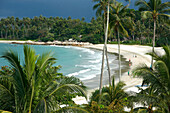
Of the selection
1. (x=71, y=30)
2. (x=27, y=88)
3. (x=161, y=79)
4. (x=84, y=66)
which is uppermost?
(x=71, y=30)

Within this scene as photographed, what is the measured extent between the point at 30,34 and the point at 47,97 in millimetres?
133684

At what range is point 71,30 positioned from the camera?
117 meters

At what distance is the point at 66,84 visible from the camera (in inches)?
213

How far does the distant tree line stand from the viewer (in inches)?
3499

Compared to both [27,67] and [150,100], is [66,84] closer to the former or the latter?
[27,67]

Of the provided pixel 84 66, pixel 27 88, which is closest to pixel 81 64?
pixel 84 66

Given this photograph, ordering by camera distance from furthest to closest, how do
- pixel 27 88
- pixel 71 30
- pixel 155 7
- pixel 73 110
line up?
pixel 71 30
pixel 155 7
pixel 27 88
pixel 73 110

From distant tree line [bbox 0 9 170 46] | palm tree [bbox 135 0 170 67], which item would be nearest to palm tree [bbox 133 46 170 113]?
palm tree [bbox 135 0 170 67]

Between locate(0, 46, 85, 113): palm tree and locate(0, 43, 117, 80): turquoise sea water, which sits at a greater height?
locate(0, 46, 85, 113): palm tree

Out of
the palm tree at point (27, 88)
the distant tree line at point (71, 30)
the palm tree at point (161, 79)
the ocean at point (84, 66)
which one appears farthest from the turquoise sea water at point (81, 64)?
the distant tree line at point (71, 30)

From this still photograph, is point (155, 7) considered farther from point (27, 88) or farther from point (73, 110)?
point (27, 88)

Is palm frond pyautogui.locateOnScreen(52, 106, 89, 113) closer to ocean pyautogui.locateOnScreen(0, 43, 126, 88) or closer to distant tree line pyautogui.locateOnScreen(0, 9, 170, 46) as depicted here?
ocean pyautogui.locateOnScreen(0, 43, 126, 88)

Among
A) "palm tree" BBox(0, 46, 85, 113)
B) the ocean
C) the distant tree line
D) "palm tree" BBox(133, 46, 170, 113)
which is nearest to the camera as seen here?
"palm tree" BBox(0, 46, 85, 113)

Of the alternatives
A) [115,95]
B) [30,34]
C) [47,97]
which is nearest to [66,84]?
[47,97]
